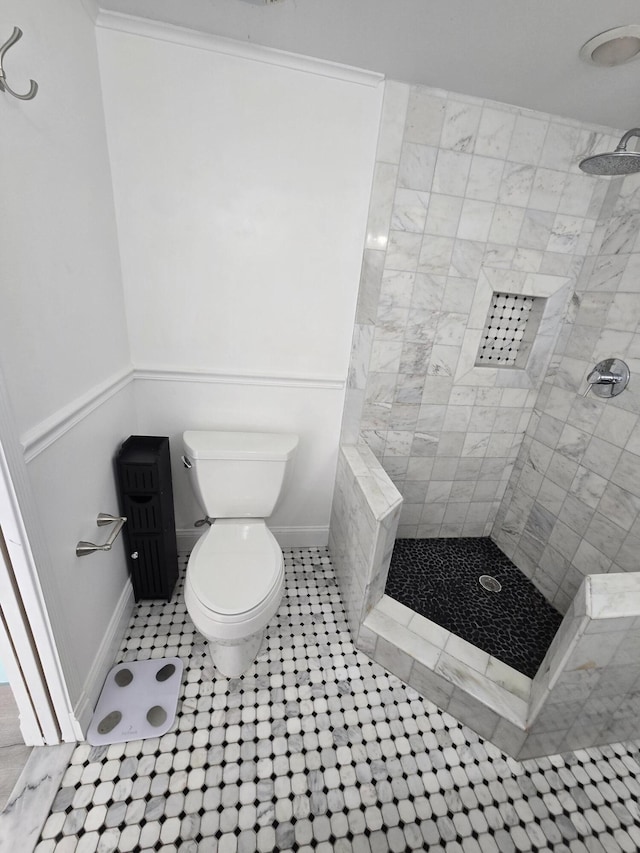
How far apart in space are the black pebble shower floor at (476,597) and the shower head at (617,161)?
6.20 ft

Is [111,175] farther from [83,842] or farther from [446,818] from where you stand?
[446,818]

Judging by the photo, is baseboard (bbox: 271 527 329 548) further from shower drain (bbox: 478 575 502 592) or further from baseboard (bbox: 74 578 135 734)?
→ shower drain (bbox: 478 575 502 592)

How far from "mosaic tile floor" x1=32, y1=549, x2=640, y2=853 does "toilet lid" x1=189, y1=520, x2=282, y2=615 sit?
439 millimetres

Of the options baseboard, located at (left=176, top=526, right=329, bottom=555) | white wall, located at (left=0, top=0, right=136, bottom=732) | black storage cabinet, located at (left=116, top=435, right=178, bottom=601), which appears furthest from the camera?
baseboard, located at (left=176, top=526, right=329, bottom=555)

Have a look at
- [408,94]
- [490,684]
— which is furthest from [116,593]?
[408,94]

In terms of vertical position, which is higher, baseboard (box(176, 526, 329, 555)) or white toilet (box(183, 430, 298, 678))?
white toilet (box(183, 430, 298, 678))

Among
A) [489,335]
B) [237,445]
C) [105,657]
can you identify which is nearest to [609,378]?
[489,335]

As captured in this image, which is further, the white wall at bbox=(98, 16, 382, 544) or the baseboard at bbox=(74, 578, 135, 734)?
the white wall at bbox=(98, 16, 382, 544)

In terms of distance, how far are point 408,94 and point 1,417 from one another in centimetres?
179

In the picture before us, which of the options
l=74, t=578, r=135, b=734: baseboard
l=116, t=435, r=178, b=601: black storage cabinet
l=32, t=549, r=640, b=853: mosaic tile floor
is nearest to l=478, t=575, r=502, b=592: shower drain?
l=32, t=549, r=640, b=853: mosaic tile floor

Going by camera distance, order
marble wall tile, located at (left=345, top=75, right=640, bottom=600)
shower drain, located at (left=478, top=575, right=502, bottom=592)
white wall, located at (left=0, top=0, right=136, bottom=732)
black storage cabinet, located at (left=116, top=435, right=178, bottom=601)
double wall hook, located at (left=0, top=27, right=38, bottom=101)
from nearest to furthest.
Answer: double wall hook, located at (left=0, top=27, right=38, bottom=101) → white wall, located at (left=0, top=0, right=136, bottom=732) → black storage cabinet, located at (left=116, top=435, right=178, bottom=601) → marble wall tile, located at (left=345, top=75, right=640, bottom=600) → shower drain, located at (left=478, top=575, right=502, bottom=592)

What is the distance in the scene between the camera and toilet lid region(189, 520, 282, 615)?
3.83ft

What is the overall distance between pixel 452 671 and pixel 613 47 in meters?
2.15

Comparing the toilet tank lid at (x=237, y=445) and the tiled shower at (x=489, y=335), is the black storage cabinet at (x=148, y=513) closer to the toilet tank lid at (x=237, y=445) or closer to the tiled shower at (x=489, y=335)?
the toilet tank lid at (x=237, y=445)
